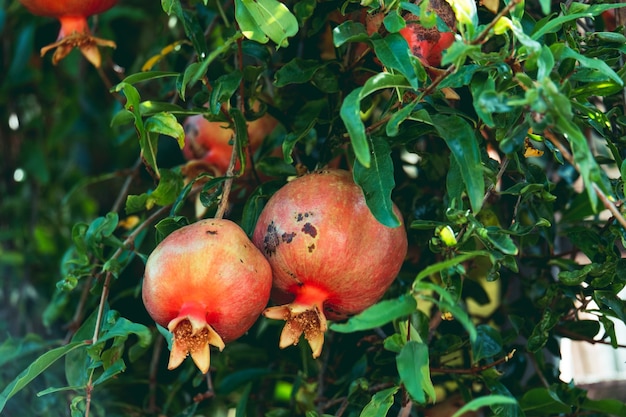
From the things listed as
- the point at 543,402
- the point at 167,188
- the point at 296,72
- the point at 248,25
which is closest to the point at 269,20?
the point at 248,25

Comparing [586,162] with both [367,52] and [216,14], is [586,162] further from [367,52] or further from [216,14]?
[216,14]

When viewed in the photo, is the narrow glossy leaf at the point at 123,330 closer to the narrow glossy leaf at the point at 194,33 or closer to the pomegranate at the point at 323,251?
the pomegranate at the point at 323,251

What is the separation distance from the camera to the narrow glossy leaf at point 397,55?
3.01 ft

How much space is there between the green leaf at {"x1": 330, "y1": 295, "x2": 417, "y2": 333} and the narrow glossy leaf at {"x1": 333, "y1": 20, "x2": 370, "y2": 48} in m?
0.31

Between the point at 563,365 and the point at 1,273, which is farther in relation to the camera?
the point at 1,273

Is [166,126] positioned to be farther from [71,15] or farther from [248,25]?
[71,15]

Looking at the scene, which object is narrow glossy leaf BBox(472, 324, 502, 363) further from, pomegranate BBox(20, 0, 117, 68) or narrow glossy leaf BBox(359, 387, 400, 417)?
pomegranate BBox(20, 0, 117, 68)

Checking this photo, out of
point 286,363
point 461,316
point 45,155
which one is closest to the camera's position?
point 461,316

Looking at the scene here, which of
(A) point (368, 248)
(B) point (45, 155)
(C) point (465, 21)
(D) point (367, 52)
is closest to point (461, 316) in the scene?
(A) point (368, 248)

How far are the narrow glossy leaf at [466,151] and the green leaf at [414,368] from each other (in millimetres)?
163

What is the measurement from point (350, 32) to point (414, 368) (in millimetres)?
400

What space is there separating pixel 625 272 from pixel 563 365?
0.80 metres

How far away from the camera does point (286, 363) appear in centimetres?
154

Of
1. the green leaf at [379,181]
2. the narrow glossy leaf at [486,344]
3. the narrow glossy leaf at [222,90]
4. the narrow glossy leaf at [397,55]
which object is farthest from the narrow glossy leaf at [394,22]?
the narrow glossy leaf at [486,344]
